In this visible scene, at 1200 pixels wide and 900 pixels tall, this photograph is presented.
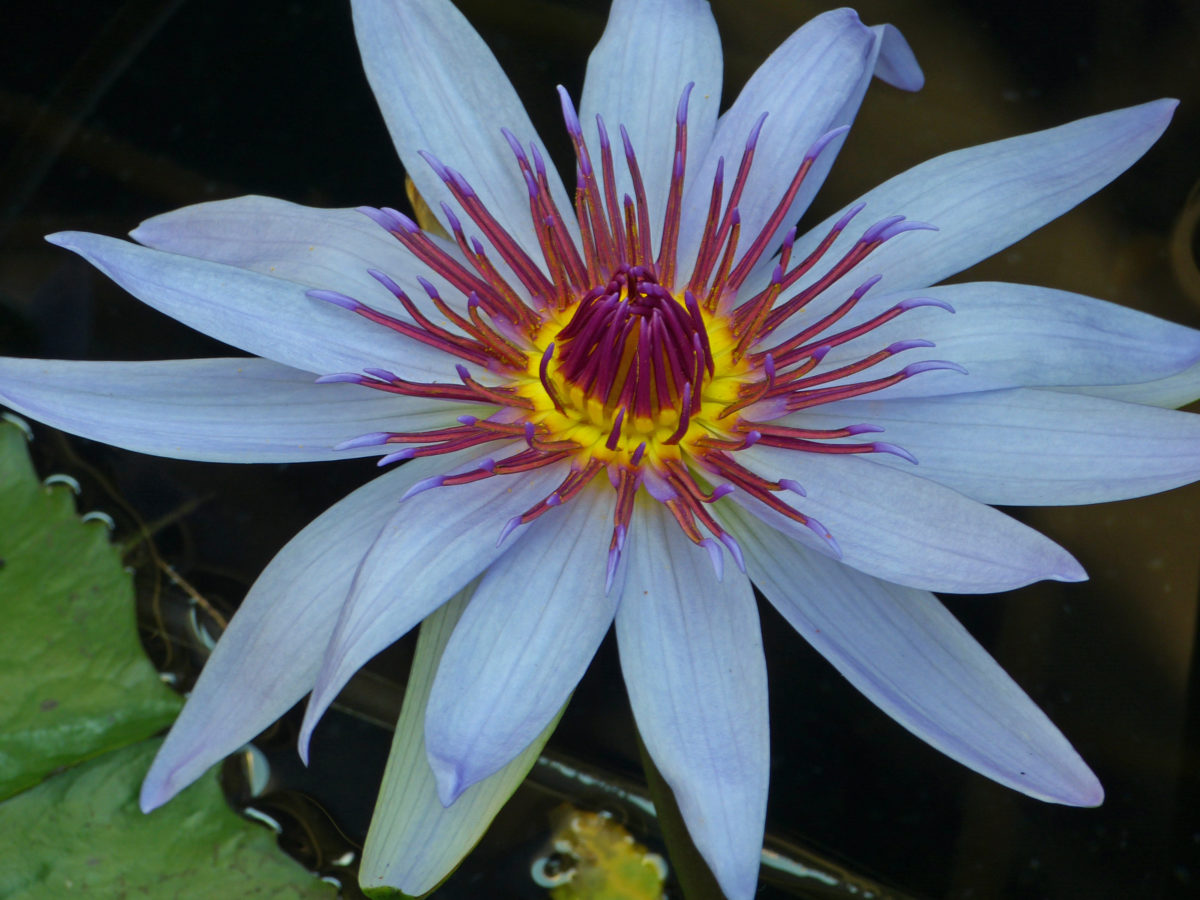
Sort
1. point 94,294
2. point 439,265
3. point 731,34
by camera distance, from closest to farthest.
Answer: point 439,265 → point 94,294 → point 731,34

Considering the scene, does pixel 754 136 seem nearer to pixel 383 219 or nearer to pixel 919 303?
pixel 919 303

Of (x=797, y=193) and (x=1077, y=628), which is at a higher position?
(x=797, y=193)

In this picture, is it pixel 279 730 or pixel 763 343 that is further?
pixel 279 730

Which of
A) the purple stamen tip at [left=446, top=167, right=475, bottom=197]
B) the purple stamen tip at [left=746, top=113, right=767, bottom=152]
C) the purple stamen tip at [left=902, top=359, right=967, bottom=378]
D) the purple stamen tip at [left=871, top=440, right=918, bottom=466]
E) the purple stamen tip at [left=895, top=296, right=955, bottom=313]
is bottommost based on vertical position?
the purple stamen tip at [left=871, top=440, right=918, bottom=466]

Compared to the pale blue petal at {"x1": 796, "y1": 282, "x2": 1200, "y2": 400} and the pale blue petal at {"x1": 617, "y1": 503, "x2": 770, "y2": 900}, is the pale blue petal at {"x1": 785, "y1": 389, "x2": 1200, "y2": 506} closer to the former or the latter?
the pale blue petal at {"x1": 796, "y1": 282, "x2": 1200, "y2": 400}

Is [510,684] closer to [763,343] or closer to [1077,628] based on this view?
[763,343]

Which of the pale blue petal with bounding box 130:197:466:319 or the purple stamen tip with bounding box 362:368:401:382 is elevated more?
the pale blue petal with bounding box 130:197:466:319

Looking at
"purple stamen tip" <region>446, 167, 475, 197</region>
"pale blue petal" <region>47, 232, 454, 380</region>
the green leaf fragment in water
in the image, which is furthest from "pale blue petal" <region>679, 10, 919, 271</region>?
the green leaf fragment in water

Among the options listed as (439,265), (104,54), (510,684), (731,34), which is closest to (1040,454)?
(510,684)
